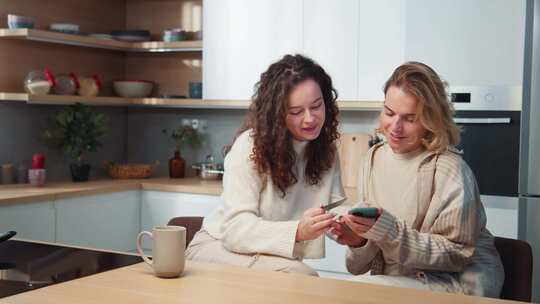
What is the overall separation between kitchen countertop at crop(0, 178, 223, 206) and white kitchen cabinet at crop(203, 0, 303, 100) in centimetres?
57

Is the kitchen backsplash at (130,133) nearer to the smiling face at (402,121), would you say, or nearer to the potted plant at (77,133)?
the potted plant at (77,133)

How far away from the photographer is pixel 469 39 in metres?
3.66

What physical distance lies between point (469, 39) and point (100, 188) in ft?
6.98

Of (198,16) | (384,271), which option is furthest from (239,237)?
(198,16)

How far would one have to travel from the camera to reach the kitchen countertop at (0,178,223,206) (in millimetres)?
3840

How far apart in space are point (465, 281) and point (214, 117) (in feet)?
10.2

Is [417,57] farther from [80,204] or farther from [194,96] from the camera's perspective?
[80,204]

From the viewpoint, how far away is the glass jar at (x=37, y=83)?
4.31 metres

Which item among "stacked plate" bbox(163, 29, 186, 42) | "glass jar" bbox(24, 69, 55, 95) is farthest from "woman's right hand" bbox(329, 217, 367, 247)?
"stacked plate" bbox(163, 29, 186, 42)

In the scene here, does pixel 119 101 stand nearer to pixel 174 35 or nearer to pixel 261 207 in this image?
pixel 174 35

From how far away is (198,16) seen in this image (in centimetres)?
510

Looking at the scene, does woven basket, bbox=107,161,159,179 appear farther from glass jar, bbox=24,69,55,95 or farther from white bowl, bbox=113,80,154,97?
glass jar, bbox=24,69,55,95

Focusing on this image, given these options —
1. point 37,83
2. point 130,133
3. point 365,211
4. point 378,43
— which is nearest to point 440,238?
point 365,211

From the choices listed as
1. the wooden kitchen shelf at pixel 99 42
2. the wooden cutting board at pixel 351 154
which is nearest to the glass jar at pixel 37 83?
the wooden kitchen shelf at pixel 99 42
